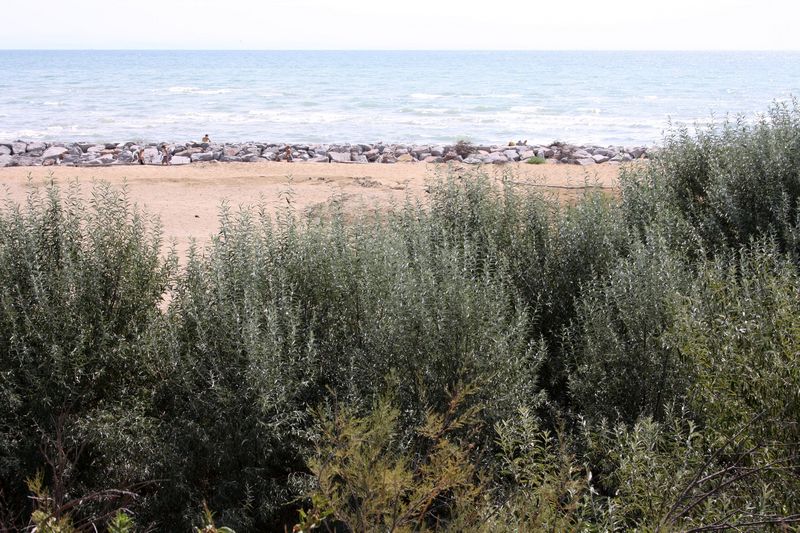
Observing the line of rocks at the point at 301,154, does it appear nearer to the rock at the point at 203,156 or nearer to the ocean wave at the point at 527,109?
the rock at the point at 203,156

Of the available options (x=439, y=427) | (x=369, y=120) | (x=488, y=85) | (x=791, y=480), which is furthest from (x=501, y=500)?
(x=488, y=85)

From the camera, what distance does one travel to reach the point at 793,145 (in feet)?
24.5

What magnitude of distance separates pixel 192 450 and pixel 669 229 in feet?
13.0

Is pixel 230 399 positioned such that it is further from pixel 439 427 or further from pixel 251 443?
pixel 439 427

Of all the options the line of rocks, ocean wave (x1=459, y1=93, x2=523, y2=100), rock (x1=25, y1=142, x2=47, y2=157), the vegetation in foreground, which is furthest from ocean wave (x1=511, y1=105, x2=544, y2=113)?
the vegetation in foreground

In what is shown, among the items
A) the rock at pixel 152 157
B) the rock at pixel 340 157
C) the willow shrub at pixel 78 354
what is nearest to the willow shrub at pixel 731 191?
the willow shrub at pixel 78 354

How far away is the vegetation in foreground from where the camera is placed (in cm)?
344

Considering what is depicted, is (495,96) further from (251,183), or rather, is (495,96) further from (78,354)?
(78,354)

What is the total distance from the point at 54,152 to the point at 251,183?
445 inches

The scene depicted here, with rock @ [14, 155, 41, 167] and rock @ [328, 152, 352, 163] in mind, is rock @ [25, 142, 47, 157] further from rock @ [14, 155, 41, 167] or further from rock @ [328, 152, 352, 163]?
rock @ [328, 152, 352, 163]

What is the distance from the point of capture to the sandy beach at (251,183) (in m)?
11.9

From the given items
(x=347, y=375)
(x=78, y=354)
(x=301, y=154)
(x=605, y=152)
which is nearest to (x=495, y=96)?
(x=605, y=152)

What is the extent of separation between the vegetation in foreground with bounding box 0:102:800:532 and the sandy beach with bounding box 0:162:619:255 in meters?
5.00

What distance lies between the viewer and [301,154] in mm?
22406
